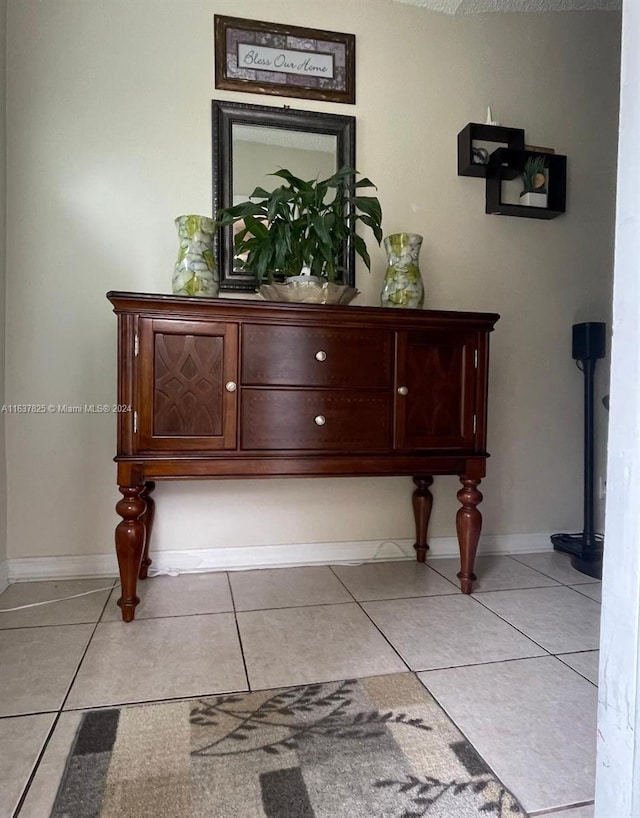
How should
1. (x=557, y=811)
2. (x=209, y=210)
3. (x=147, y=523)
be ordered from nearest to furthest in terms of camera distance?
(x=557, y=811)
(x=147, y=523)
(x=209, y=210)

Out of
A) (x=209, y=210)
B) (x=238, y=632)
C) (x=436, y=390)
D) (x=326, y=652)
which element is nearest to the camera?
(x=326, y=652)

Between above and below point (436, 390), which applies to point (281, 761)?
below

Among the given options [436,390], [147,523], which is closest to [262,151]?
[436,390]

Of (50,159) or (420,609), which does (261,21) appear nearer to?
(50,159)

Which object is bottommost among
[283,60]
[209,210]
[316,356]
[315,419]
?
[315,419]

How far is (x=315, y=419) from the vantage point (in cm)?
146

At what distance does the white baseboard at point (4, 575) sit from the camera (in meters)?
1.62

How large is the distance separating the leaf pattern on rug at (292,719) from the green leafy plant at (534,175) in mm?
1981

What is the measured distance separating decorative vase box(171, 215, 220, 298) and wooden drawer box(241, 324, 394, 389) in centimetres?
23

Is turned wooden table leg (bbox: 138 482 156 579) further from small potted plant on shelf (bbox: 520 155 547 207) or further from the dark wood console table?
small potted plant on shelf (bbox: 520 155 547 207)

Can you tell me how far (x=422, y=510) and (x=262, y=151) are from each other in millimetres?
1516

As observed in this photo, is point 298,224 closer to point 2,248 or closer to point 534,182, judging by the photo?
point 2,248

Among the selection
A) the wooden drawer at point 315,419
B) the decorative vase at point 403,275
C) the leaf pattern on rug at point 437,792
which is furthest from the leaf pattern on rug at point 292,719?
the decorative vase at point 403,275

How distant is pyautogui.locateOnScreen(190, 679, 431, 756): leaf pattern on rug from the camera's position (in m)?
0.89
